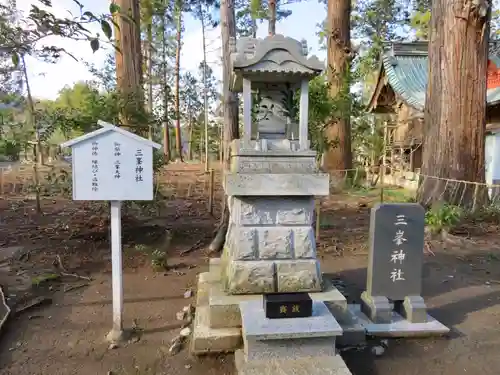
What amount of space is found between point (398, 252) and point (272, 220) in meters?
1.32

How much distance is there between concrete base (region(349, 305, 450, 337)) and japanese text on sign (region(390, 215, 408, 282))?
43 cm

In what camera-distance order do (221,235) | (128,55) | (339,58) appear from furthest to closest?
(339,58) → (128,55) → (221,235)

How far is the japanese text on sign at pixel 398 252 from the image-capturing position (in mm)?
3627

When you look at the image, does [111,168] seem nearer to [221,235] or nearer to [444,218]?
[221,235]

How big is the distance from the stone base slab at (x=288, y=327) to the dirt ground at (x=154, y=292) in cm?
46

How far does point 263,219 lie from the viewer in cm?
357

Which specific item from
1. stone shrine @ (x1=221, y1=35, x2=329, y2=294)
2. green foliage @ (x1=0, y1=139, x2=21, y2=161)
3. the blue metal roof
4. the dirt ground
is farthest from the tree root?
the blue metal roof

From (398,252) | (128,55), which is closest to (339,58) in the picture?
(128,55)

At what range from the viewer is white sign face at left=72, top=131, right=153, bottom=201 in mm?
3102

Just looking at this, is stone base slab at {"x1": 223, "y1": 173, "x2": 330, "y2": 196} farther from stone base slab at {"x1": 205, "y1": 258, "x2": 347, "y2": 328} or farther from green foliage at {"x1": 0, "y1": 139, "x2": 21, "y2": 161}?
green foliage at {"x1": 0, "y1": 139, "x2": 21, "y2": 161}

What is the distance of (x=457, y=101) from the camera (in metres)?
7.51

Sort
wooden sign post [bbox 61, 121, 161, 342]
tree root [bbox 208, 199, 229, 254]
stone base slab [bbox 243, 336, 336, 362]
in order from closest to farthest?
1. stone base slab [bbox 243, 336, 336, 362]
2. wooden sign post [bbox 61, 121, 161, 342]
3. tree root [bbox 208, 199, 229, 254]

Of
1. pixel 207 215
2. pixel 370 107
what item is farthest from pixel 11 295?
pixel 370 107

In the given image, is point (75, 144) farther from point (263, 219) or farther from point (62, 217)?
point (62, 217)
